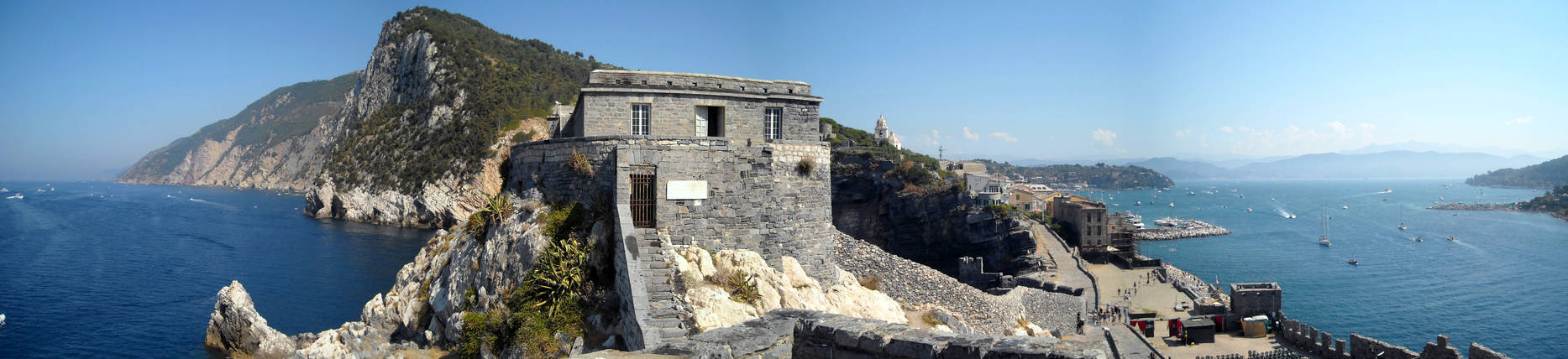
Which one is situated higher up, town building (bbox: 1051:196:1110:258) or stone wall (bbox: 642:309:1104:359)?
stone wall (bbox: 642:309:1104:359)

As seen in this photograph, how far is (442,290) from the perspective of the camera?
17.9 meters

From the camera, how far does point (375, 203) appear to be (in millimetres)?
88312

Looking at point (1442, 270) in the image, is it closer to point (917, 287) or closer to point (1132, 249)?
point (1132, 249)

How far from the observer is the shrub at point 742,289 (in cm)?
1348

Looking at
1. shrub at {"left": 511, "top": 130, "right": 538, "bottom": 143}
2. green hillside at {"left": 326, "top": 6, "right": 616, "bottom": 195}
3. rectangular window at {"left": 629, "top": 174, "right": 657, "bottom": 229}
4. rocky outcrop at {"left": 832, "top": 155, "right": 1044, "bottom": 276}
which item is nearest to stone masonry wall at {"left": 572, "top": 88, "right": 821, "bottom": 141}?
rectangular window at {"left": 629, "top": 174, "right": 657, "bottom": 229}

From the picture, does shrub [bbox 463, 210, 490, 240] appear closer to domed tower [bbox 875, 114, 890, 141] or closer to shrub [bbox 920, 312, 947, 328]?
shrub [bbox 920, 312, 947, 328]

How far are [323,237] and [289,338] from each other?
4973 cm

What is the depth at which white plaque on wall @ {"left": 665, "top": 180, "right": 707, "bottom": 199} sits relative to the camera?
46.2 feet

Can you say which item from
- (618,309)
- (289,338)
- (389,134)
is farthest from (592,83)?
(389,134)

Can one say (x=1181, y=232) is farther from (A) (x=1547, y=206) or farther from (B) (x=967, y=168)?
(A) (x=1547, y=206)

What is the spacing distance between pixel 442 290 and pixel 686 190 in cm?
792

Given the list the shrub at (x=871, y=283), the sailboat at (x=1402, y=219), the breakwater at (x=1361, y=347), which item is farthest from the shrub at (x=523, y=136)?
the sailboat at (x=1402, y=219)

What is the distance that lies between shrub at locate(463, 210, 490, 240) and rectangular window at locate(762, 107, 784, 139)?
6.92 metres

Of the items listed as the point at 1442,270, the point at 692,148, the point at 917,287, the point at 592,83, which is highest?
the point at 592,83
